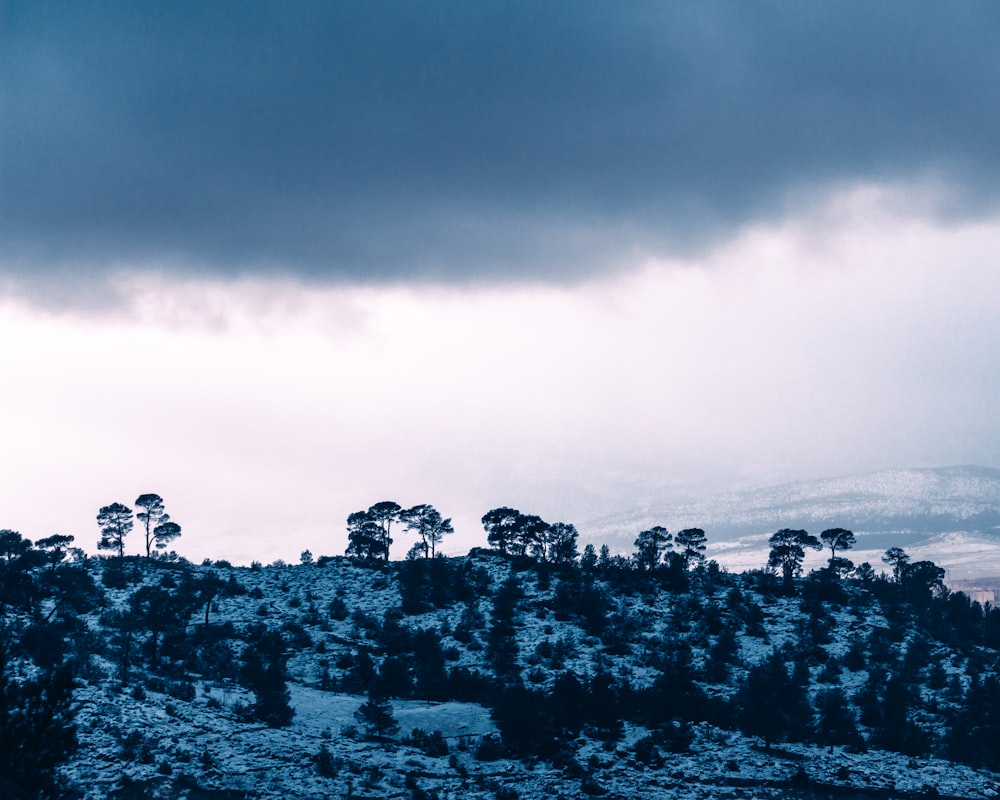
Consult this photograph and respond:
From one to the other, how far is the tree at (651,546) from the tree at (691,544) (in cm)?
181

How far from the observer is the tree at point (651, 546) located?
508 ft

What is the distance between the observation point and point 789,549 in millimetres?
151250

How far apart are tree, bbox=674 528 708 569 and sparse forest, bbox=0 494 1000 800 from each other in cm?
66

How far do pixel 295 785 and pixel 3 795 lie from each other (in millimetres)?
27142

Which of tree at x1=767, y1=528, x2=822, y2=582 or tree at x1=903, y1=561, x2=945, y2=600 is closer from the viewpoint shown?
tree at x1=903, y1=561, x2=945, y2=600

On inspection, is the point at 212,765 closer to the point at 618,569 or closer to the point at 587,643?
the point at 587,643

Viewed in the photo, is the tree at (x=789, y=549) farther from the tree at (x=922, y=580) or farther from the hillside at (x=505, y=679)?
the tree at (x=922, y=580)

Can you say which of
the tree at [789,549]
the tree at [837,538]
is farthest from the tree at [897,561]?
the tree at [789,549]

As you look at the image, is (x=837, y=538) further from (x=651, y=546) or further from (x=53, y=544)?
(x=53, y=544)

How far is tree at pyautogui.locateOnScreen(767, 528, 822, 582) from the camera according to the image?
151375 millimetres

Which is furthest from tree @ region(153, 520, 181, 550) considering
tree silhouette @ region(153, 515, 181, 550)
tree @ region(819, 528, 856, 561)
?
tree @ region(819, 528, 856, 561)

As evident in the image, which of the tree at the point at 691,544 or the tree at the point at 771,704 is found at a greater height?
the tree at the point at 691,544

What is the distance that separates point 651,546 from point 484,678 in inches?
2381

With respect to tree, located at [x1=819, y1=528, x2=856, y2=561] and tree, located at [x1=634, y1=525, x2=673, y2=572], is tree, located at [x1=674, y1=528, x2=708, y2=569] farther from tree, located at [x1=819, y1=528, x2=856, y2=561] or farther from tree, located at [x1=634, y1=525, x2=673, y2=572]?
tree, located at [x1=819, y1=528, x2=856, y2=561]
